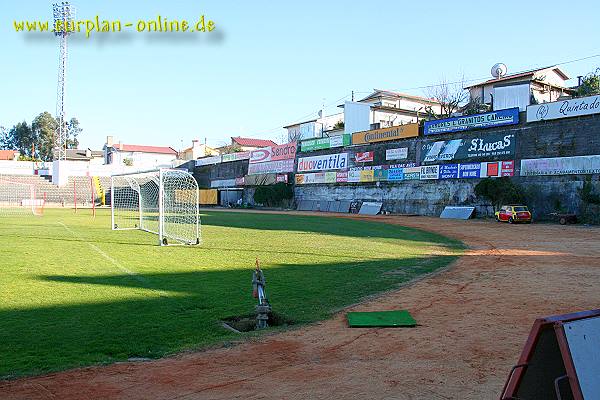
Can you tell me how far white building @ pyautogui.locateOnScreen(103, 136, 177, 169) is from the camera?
97750mm

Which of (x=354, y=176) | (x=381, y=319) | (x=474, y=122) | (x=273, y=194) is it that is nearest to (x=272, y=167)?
(x=273, y=194)

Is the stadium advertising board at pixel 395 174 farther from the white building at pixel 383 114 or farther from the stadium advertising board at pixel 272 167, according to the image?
the stadium advertising board at pixel 272 167

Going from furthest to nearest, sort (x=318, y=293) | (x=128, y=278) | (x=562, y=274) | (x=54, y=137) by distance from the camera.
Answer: (x=54, y=137) < (x=562, y=274) < (x=128, y=278) < (x=318, y=293)

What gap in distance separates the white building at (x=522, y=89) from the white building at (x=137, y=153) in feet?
211

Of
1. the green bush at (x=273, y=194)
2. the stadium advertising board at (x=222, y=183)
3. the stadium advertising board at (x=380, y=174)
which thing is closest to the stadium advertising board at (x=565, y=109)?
the stadium advertising board at (x=380, y=174)

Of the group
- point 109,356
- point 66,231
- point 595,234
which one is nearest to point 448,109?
point 595,234

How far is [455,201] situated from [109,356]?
114ft

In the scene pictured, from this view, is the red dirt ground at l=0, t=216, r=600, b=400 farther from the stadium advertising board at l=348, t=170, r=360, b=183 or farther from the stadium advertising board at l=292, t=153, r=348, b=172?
the stadium advertising board at l=292, t=153, r=348, b=172

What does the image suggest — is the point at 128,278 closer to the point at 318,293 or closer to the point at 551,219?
the point at 318,293

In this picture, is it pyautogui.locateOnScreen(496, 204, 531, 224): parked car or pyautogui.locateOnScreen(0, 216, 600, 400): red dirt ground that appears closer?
pyautogui.locateOnScreen(0, 216, 600, 400): red dirt ground

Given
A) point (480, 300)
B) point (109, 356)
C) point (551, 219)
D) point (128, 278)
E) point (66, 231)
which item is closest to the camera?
point (109, 356)

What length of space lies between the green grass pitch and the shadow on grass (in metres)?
0.02

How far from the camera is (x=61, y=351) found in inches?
220

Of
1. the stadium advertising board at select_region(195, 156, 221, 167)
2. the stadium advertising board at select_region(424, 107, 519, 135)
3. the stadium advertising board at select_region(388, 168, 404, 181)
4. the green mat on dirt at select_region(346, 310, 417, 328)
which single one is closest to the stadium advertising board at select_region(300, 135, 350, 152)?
the stadium advertising board at select_region(388, 168, 404, 181)
